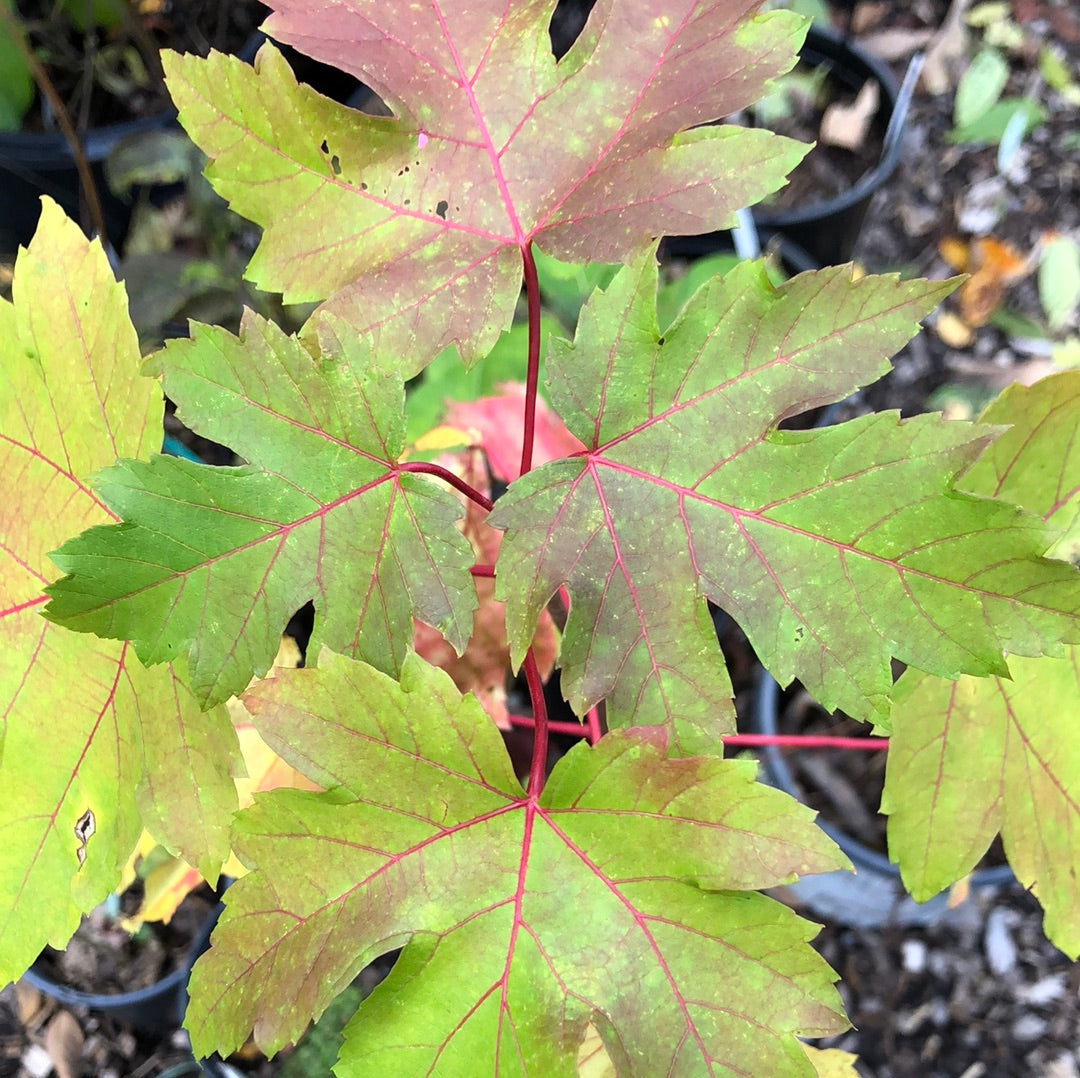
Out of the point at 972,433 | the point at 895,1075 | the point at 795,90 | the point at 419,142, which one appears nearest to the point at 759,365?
the point at 972,433

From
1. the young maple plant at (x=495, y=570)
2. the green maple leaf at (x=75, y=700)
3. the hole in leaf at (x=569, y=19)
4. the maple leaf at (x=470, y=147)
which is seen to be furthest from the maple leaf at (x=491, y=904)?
the hole in leaf at (x=569, y=19)

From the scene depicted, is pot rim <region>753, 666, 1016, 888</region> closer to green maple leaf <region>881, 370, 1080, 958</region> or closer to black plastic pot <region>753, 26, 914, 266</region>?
green maple leaf <region>881, 370, 1080, 958</region>

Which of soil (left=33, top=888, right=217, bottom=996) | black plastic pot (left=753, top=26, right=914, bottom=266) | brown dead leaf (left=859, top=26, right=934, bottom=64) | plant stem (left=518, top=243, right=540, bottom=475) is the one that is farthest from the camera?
brown dead leaf (left=859, top=26, right=934, bottom=64)

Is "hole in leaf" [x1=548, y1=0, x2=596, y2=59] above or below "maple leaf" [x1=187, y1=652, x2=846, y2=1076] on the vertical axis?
above

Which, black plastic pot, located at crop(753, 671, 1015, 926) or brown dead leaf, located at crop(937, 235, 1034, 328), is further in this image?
brown dead leaf, located at crop(937, 235, 1034, 328)

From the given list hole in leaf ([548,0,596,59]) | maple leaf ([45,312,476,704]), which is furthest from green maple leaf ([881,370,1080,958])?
hole in leaf ([548,0,596,59])

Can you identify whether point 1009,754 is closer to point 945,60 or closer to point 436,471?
point 436,471
